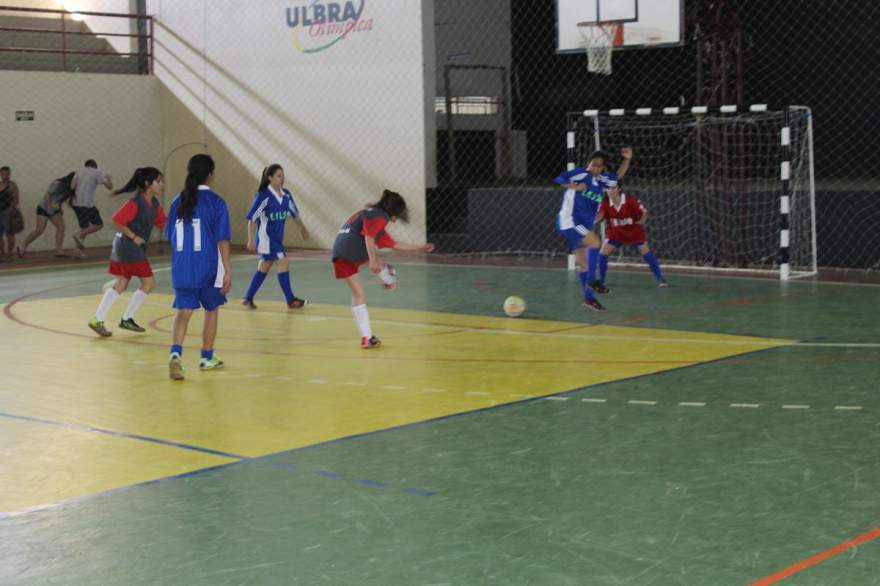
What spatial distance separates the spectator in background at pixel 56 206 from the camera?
2219 centimetres

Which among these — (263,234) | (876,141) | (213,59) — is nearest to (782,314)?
(263,234)

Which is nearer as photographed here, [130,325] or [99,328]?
[99,328]

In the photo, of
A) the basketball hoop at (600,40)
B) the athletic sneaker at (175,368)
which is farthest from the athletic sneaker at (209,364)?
the basketball hoop at (600,40)

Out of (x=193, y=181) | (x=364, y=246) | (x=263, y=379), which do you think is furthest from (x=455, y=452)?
(x=364, y=246)

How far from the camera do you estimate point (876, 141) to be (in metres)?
22.0

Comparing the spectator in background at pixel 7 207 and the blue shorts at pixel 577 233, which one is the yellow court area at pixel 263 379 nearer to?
the blue shorts at pixel 577 233

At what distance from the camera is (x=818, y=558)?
503 cm

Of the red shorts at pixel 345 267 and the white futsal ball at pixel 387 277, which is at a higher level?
the red shorts at pixel 345 267

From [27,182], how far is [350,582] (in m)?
20.5

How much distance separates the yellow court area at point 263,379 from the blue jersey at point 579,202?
1.60 m

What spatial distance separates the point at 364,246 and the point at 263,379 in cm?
195

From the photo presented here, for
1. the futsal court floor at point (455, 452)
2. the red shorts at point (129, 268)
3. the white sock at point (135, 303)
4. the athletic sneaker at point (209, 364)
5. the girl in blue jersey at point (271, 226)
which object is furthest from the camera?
the girl in blue jersey at point (271, 226)

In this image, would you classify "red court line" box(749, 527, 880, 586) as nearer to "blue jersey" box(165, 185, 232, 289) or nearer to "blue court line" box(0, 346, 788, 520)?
"blue court line" box(0, 346, 788, 520)

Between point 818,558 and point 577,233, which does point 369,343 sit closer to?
point 577,233
